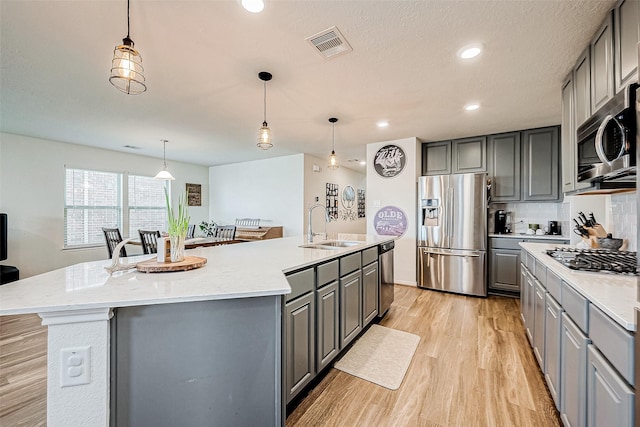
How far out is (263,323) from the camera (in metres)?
1.24

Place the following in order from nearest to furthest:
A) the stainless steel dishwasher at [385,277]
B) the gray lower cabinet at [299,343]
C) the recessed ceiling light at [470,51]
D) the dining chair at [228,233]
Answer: the gray lower cabinet at [299,343] < the recessed ceiling light at [470,51] < the stainless steel dishwasher at [385,277] < the dining chair at [228,233]

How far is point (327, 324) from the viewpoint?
196 cm

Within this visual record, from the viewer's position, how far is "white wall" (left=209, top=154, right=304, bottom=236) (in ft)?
19.1

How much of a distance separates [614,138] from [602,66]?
0.71 m

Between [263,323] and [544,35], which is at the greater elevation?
[544,35]

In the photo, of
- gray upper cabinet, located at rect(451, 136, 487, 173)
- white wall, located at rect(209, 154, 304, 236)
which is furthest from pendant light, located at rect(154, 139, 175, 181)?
gray upper cabinet, located at rect(451, 136, 487, 173)

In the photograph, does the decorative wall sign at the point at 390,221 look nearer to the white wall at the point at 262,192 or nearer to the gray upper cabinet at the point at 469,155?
the gray upper cabinet at the point at 469,155

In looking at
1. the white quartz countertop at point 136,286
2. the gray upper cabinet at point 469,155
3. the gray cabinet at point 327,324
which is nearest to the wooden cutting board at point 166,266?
the white quartz countertop at point 136,286

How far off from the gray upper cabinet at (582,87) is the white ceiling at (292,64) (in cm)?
9

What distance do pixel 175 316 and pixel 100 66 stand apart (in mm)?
→ 2311

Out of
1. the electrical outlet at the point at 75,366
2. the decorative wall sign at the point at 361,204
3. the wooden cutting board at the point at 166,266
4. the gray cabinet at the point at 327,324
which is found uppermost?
the decorative wall sign at the point at 361,204

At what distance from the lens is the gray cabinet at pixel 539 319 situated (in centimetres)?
185

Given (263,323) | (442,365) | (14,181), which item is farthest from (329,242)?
(14,181)

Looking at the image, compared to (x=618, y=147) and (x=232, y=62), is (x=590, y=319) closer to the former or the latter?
(x=618, y=147)
